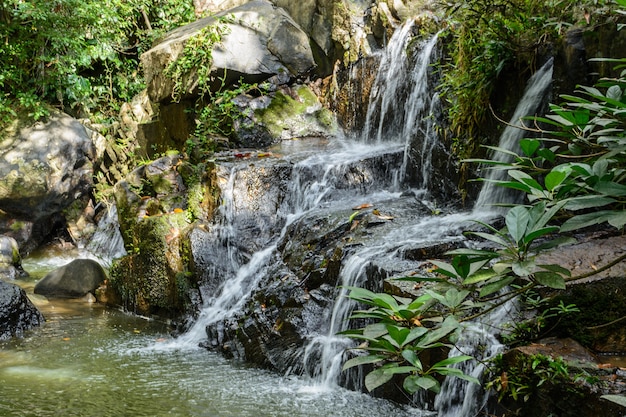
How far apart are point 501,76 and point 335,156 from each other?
9.25 ft

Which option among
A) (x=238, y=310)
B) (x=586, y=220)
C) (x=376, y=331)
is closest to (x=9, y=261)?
(x=238, y=310)

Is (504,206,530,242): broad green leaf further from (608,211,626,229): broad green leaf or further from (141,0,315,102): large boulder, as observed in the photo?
(141,0,315,102): large boulder

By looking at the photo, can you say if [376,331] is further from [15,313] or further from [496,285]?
[15,313]

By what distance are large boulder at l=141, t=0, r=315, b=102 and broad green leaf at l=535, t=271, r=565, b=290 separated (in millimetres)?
8655

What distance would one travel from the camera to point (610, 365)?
3.07 metres

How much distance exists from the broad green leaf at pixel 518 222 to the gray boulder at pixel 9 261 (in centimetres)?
854

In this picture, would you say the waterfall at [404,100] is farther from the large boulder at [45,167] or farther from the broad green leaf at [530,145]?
the large boulder at [45,167]

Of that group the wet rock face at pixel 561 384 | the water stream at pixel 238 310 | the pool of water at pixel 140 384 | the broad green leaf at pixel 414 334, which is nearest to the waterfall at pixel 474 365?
the water stream at pixel 238 310

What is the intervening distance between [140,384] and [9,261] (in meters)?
5.23

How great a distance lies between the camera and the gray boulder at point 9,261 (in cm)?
870

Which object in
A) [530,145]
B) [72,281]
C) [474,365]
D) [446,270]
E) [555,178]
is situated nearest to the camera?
[555,178]

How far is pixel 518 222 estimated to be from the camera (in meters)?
1.74

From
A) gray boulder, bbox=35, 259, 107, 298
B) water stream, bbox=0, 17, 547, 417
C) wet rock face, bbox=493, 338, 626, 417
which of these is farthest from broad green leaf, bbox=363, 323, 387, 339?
gray boulder, bbox=35, 259, 107, 298

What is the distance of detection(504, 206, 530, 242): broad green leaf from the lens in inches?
67.6
